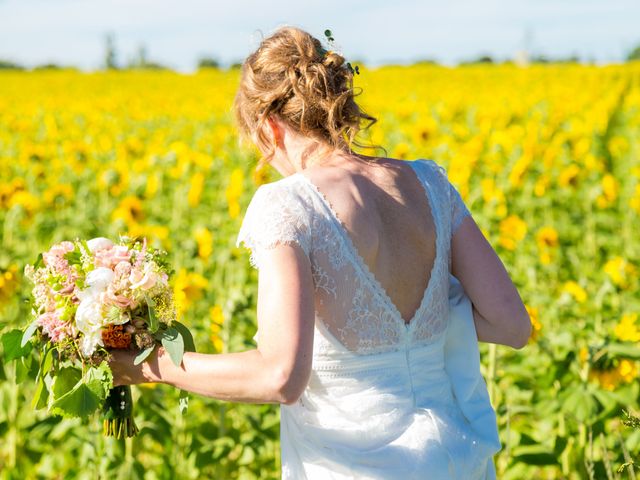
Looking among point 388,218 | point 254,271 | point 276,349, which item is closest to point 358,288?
point 388,218

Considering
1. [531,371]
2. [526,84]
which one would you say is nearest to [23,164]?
[531,371]

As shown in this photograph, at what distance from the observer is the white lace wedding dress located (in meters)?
1.71

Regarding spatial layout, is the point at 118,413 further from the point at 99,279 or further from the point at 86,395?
the point at 99,279

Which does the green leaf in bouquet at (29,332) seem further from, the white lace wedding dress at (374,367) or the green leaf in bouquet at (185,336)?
the white lace wedding dress at (374,367)

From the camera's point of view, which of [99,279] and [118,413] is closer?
[99,279]

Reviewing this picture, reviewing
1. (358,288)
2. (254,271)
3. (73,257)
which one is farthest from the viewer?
(254,271)

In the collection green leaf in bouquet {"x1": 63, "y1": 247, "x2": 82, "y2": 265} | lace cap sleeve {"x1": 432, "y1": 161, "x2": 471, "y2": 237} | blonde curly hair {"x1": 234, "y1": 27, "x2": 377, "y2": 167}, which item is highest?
blonde curly hair {"x1": 234, "y1": 27, "x2": 377, "y2": 167}

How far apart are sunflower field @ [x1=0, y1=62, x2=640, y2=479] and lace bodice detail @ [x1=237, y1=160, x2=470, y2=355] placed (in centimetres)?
36

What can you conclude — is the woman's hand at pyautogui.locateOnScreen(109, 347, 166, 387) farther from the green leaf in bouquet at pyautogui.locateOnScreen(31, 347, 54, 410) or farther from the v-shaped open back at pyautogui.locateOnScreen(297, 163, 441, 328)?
the v-shaped open back at pyautogui.locateOnScreen(297, 163, 441, 328)

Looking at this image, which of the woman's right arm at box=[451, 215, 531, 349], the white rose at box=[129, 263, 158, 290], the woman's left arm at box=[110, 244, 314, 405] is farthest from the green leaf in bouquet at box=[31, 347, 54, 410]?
the woman's right arm at box=[451, 215, 531, 349]

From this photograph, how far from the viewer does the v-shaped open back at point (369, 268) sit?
1730 millimetres

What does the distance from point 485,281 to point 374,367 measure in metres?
0.30

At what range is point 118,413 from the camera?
76.9 inches

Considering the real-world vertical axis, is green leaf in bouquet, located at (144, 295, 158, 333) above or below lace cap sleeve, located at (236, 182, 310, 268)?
below
